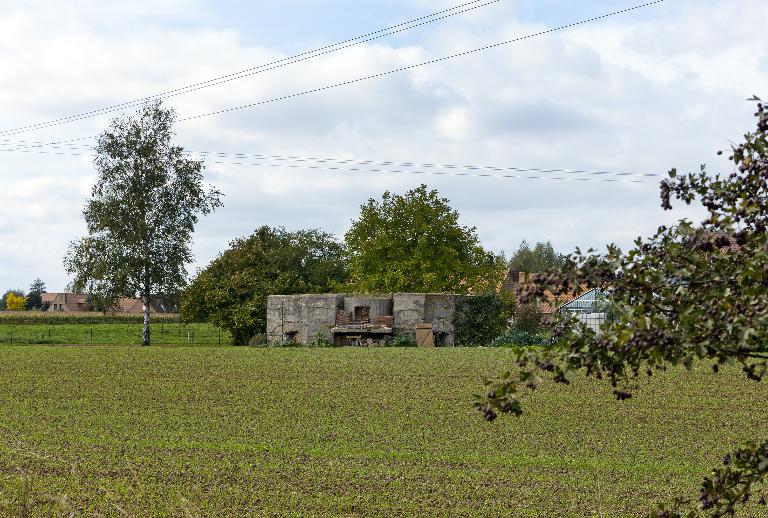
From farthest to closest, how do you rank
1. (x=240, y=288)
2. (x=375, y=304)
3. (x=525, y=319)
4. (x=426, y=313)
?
(x=525, y=319), (x=240, y=288), (x=375, y=304), (x=426, y=313)

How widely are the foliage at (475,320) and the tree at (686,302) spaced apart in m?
37.4

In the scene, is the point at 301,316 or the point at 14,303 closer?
the point at 301,316

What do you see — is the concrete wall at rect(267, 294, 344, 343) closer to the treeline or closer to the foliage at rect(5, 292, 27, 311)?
the treeline

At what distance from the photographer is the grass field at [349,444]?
1003cm

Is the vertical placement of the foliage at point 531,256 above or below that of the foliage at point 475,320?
above

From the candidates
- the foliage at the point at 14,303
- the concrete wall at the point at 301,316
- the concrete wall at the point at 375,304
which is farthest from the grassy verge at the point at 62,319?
the foliage at the point at 14,303

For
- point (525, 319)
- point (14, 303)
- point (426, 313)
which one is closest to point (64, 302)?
point (14, 303)

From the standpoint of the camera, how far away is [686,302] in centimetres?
403

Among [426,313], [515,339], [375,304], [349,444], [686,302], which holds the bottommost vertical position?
[349,444]

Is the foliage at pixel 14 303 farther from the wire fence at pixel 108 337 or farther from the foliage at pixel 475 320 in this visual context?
the foliage at pixel 475 320

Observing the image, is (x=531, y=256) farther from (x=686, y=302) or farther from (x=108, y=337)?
(x=686, y=302)

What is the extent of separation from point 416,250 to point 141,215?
68.3ft

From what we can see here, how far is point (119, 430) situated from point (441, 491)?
6787 millimetres

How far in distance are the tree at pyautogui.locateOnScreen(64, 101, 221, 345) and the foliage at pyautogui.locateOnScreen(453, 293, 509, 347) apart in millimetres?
15030
